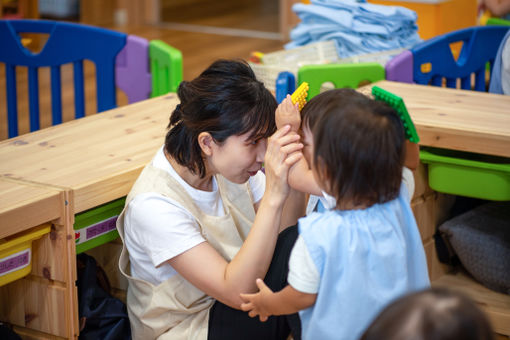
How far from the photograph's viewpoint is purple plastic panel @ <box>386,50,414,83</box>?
6.79 ft

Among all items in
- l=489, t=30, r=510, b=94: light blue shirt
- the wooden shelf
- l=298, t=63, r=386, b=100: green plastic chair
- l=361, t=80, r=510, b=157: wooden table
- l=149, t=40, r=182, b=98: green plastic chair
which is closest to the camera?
l=361, t=80, r=510, b=157: wooden table

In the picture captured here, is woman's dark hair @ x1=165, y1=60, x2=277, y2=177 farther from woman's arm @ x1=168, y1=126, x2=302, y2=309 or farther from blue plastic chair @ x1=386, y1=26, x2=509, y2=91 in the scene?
blue plastic chair @ x1=386, y1=26, x2=509, y2=91

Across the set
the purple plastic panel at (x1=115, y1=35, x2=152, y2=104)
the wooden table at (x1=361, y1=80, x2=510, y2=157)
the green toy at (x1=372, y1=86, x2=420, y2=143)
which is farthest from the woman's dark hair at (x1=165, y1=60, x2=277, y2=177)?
the purple plastic panel at (x1=115, y1=35, x2=152, y2=104)

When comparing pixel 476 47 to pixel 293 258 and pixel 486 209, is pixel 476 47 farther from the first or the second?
pixel 293 258

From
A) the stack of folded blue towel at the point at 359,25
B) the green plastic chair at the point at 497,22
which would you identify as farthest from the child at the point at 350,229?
the green plastic chair at the point at 497,22

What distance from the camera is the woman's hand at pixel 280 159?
1.17 m

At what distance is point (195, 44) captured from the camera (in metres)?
5.13

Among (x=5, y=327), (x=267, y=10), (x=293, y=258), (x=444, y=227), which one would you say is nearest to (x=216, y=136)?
(x=293, y=258)

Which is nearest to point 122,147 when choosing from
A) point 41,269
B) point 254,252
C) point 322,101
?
point 41,269

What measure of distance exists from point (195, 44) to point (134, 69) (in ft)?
9.43

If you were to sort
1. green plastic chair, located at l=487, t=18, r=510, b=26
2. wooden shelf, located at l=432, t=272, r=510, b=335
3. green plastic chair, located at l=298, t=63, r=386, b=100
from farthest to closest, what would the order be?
1. green plastic chair, located at l=487, t=18, r=510, b=26
2. green plastic chair, located at l=298, t=63, r=386, b=100
3. wooden shelf, located at l=432, t=272, r=510, b=335

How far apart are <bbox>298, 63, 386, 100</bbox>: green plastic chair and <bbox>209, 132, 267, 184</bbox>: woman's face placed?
63 centimetres

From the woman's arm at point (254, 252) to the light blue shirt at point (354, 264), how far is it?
0.13 m

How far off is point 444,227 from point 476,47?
33.7 inches
